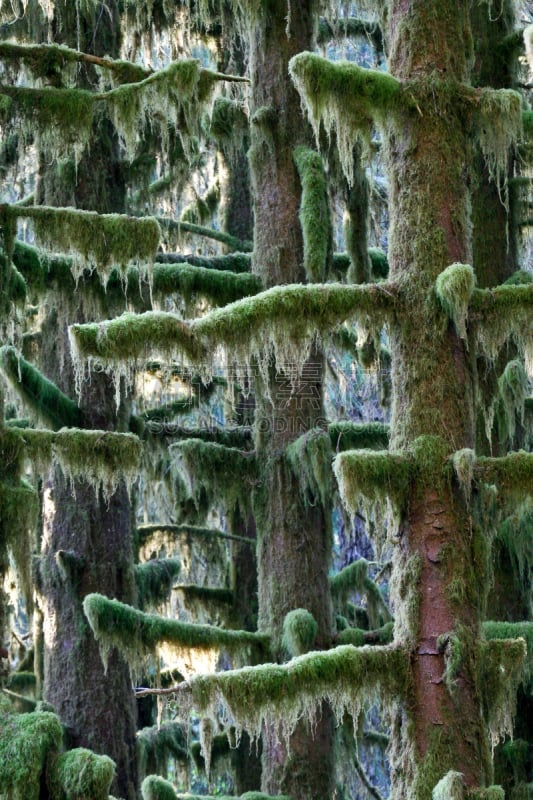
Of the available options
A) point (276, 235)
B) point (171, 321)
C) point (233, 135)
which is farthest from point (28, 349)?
point (171, 321)

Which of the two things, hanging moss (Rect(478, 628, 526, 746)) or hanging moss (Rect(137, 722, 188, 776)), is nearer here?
hanging moss (Rect(478, 628, 526, 746))

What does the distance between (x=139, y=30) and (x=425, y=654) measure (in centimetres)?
922

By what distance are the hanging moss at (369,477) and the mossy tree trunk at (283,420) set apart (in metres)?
Answer: 3.73

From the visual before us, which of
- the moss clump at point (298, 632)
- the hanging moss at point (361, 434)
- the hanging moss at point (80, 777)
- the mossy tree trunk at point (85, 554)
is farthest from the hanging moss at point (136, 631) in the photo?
the hanging moss at point (361, 434)

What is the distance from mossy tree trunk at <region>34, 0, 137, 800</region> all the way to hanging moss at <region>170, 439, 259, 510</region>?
3.17 feet

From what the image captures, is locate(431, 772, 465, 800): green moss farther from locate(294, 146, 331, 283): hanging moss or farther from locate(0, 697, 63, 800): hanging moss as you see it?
locate(294, 146, 331, 283): hanging moss

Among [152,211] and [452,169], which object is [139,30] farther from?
[452,169]

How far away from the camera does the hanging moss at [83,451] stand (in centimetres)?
1047

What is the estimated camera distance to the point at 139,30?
1582cm

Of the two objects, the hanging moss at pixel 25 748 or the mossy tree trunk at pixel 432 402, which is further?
the hanging moss at pixel 25 748

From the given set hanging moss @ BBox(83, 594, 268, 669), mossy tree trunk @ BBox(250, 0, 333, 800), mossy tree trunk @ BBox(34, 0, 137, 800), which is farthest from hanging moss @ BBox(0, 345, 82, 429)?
hanging moss @ BBox(83, 594, 268, 669)

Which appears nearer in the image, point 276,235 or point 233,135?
point 276,235

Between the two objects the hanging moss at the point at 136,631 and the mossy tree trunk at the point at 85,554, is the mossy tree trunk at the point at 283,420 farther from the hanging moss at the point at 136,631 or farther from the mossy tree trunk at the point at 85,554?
the mossy tree trunk at the point at 85,554

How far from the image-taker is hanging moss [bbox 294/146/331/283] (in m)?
12.7
